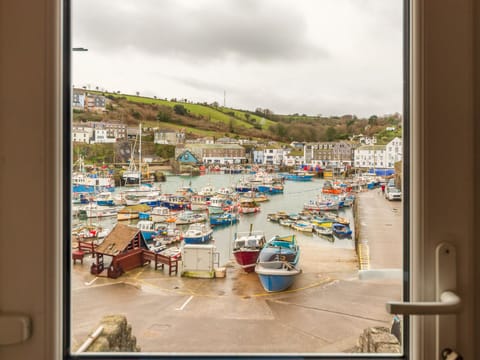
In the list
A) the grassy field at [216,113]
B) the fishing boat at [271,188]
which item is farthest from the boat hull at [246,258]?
the grassy field at [216,113]

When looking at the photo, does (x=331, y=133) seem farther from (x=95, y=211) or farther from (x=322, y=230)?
(x=95, y=211)

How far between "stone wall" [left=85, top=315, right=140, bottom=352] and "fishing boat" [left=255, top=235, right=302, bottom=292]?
0.84 feet

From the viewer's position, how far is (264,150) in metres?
0.67

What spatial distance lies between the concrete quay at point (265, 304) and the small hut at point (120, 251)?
2cm

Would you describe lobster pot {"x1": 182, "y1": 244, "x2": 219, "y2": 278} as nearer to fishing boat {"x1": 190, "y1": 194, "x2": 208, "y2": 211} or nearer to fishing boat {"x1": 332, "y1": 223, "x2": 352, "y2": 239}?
fishing boat {"x1": 190, "y1": 194, "x2": 208, "y2": 211}

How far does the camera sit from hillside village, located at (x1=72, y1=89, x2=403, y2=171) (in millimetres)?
656

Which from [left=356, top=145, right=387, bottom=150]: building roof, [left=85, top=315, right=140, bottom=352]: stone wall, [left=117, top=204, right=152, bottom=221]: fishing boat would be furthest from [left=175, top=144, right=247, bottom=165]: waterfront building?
[left=85, top=315, right=140, bottom=352]: stone wall

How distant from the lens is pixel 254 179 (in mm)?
666

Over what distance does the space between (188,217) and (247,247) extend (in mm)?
119
